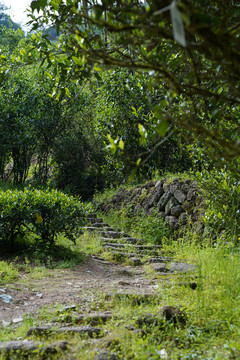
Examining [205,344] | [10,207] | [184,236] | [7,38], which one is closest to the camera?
[205,344]

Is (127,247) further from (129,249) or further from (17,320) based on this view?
(17,320)

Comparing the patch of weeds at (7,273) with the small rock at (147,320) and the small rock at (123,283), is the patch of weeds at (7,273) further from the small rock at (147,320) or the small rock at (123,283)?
the small rock at (147,320)

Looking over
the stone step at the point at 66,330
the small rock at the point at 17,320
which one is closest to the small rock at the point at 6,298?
the small rock at the point at 17,320

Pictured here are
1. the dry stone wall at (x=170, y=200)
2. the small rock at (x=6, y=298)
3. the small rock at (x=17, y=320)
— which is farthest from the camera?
the dry stone wall at (x=170, y=200)

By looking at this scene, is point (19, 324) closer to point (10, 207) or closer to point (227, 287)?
point (227, 287)

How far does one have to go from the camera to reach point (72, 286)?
4.75 meters

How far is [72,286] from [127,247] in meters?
2.55

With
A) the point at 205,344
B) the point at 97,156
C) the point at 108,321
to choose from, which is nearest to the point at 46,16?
the point at 108,321

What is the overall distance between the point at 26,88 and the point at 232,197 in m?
10.2

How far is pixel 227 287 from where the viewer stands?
11.9 ft

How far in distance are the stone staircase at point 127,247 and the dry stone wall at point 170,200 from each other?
94cm

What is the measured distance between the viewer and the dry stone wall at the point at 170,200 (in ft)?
24.6

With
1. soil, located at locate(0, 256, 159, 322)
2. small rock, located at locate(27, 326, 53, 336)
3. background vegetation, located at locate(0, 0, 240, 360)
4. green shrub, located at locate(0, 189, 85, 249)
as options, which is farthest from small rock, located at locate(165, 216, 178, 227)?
small rock, located at locate(27, 326, 53, 336)

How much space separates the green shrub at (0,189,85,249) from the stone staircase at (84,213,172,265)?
0.75 metres
